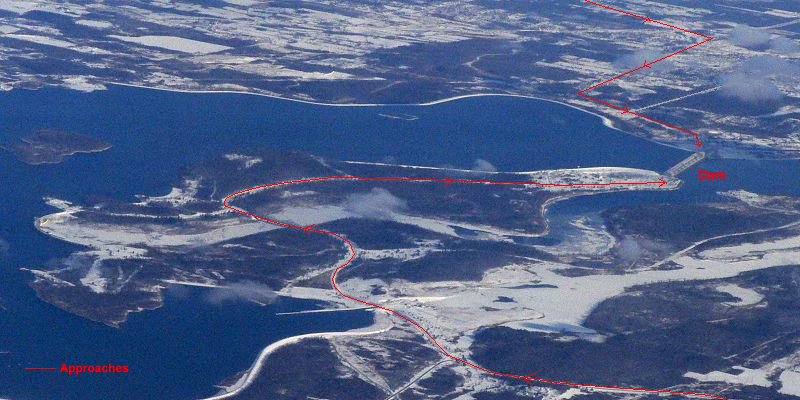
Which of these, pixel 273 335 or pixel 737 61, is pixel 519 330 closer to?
pixel 273 335

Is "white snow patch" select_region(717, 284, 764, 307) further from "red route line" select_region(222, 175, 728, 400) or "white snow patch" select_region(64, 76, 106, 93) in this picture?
"white snow patch" select_region(64, 76, 106, 93)

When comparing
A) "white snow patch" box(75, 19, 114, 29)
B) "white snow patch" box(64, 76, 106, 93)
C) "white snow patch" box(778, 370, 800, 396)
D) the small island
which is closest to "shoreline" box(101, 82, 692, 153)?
"white snow patch" box(64, 76, 106, 93)

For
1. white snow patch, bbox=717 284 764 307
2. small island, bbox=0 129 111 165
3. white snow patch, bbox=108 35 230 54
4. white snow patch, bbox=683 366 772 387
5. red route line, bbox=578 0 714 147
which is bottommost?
white snow patch, bbox=683 366 772 387

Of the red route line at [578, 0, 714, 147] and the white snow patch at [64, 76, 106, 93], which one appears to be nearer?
the red route line at [578, 0, 714, 147]

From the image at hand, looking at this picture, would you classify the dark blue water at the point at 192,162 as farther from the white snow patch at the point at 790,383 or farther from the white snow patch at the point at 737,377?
the white snow patch at the point at 790,383

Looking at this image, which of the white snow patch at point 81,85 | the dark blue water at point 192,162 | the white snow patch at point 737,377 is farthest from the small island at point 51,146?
the white snow patch at point 737,377

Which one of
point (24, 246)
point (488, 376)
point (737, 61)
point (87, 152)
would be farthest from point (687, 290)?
point (737, 61)

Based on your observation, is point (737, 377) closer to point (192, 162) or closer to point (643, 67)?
point (192, 162)
